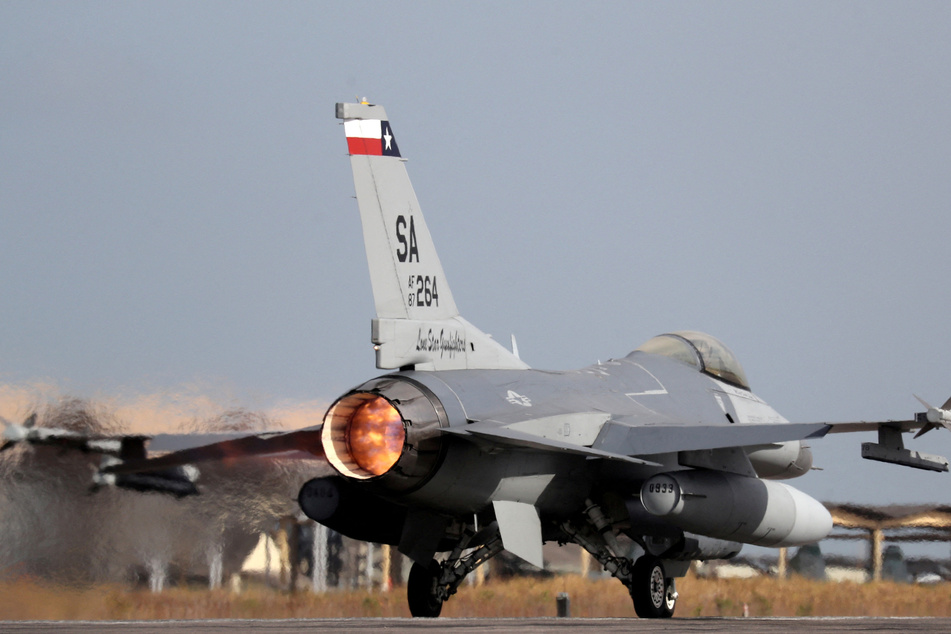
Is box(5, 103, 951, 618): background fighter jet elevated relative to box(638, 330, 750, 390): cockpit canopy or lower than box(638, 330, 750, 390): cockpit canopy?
lower

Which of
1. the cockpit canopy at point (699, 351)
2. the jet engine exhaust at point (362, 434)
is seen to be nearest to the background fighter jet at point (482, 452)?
the jet engine exhaust at point (362, 434)

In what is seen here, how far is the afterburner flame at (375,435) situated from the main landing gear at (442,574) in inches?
87.5

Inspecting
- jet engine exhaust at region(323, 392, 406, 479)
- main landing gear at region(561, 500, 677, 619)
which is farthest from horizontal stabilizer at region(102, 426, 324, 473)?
main landing gear at region(561, 500, 677, 619)

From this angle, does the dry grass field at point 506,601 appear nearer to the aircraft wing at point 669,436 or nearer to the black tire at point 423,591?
the black tire at point 423,591

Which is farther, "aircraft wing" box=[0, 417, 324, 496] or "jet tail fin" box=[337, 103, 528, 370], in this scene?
"aircraft wing" box=[0, 417, 324, 496]

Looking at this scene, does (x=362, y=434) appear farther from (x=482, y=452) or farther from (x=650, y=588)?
(x=650, y=588)

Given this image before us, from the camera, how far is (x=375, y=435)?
37.0 ft

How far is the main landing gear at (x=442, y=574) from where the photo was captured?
13.2 metres

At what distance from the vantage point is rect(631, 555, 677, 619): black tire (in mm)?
13094

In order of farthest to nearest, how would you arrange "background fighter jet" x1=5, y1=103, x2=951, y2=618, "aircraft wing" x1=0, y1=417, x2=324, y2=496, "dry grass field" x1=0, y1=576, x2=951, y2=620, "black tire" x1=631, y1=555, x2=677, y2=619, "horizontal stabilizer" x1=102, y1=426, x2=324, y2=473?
"horizontal stabilizer" x1=102, y1=426, x2=324, y2=473
"aircraft wing" x1=0, y1=417, x2=324, y2=496
"black tire" x1=631, y1=555, x2=677, y2=619
"dry grass field" x1=0, y1=576, x2=951, y2=620
"background fighter jet" x1=5, y1=103, x2=951, y2=618

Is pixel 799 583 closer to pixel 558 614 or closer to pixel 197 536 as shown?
pixel 558 614

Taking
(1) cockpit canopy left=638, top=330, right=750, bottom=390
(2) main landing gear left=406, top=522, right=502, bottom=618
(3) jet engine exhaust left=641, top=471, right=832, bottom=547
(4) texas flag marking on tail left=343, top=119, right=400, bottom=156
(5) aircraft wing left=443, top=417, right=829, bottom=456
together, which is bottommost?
(2) main landing gear left=406, top=522, right=502, bottom=618

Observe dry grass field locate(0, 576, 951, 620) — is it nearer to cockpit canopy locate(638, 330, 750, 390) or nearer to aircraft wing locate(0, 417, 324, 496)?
aircraft wing locate(0, 417, 324, 496)

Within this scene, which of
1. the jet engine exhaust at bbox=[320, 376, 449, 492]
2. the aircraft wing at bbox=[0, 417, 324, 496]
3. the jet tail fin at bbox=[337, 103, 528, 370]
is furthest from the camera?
the aircraft wing at bbox=[0, 417, 324, 496]
